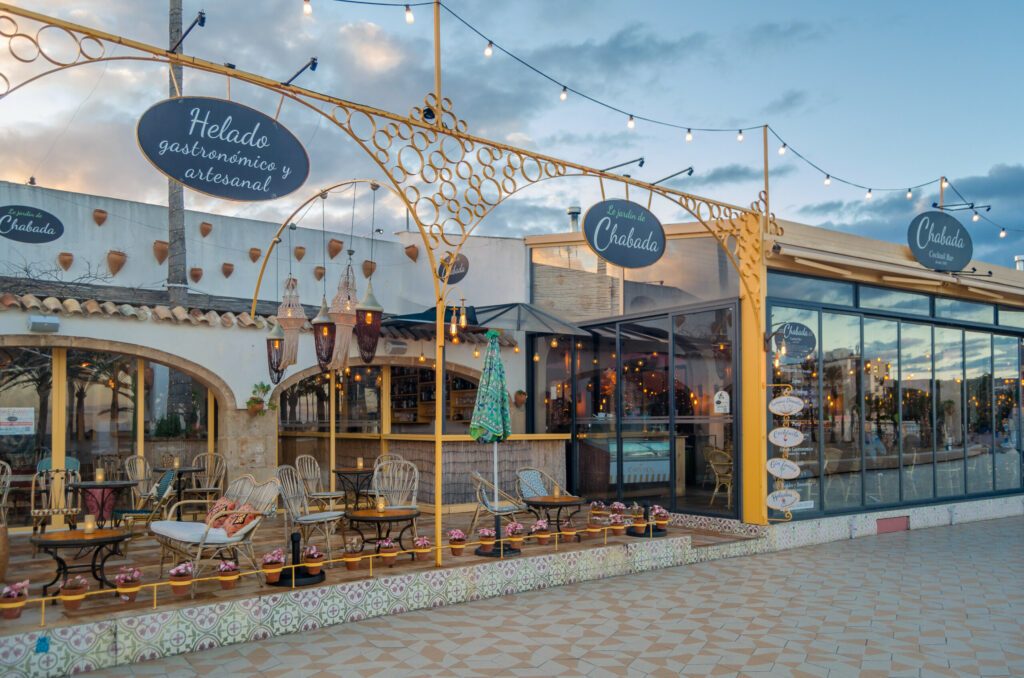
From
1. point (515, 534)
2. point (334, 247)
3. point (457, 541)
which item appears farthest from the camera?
point (334, 247)

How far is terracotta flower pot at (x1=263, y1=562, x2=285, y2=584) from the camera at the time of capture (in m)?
6.02

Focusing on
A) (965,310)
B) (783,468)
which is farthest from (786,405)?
(965,310)

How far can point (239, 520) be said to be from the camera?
20.2 feet

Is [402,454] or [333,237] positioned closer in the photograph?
[402,454]

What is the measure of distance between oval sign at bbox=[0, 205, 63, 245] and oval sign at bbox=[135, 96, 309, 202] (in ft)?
14.6

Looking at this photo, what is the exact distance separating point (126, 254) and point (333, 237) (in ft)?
10.4

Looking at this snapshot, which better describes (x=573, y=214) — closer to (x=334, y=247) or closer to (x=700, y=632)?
(x=334, y=247)

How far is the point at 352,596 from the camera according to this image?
6.18 meters

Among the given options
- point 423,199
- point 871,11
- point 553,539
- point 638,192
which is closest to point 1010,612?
point 553,539

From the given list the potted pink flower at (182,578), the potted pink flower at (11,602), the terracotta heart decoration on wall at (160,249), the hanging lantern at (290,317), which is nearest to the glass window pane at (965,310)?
the hanging lantern at (290,317)

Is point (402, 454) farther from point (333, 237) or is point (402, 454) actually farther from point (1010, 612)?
point (1010, 612)

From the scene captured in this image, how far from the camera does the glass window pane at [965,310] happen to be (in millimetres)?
11961

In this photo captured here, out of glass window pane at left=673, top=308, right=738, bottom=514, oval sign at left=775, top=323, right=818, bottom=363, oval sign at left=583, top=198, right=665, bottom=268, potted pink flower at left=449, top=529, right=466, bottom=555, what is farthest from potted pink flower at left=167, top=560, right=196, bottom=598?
oval sign at left=775, top=323, right=818, bottom=363

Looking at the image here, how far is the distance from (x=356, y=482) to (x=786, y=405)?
18.1ft
